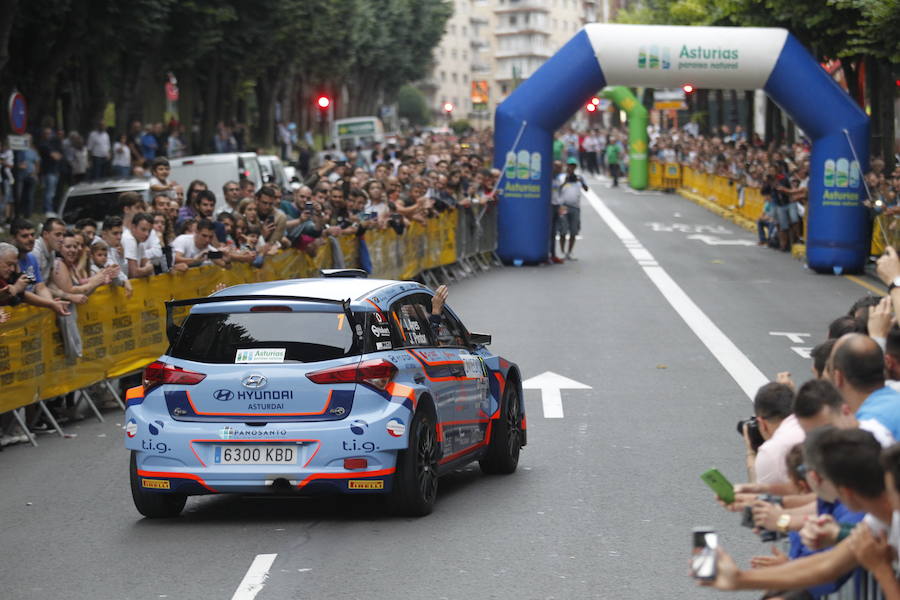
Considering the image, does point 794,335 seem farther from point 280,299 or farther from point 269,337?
point 269,337

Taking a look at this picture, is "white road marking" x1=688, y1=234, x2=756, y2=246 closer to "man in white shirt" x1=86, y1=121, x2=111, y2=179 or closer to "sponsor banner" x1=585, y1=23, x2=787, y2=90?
"sponsor banner" x1=585, y1=23, x2=787, y2=90

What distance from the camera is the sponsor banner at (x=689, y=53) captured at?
2822 centimetres

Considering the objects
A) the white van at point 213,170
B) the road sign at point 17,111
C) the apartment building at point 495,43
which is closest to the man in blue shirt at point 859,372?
the road sign at point 17,111

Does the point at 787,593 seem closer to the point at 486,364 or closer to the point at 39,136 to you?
the point at 486,364

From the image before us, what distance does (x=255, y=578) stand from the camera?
27.4 feet

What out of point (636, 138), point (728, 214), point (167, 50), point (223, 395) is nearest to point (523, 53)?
point (636, 138)

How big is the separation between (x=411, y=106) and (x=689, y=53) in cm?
11881

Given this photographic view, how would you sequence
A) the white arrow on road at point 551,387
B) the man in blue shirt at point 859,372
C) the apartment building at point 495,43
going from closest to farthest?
1. the man in blue shirt at point 859,372
2. the white arrow on road at point 551,387
3. the apartment building at point 495,43

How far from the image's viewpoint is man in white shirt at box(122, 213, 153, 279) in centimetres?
1582

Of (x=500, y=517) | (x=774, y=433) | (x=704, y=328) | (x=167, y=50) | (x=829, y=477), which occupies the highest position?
(x=167, y=50)

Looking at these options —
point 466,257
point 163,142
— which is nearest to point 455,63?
point 163,142

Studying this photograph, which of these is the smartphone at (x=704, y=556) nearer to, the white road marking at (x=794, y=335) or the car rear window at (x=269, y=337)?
the car rear window at (x=269, y=337)

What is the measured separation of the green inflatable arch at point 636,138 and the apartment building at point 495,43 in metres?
120

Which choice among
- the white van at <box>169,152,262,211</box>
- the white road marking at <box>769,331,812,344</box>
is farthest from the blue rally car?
the white van at <box>169,152,262,211</box>
